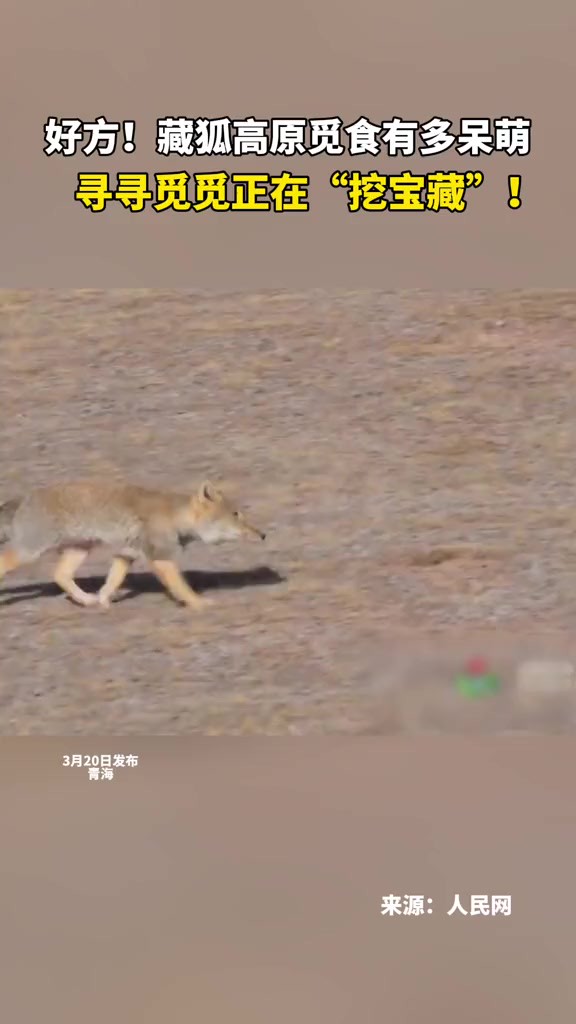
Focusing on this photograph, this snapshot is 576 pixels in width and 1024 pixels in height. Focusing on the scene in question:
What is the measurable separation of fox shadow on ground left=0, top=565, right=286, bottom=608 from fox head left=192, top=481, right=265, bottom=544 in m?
0.17

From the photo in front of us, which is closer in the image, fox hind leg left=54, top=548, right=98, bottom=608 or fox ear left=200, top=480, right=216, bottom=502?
fox hind leg left=54, top=548, right=98, bottom=608

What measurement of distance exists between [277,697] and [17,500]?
1.55 meters

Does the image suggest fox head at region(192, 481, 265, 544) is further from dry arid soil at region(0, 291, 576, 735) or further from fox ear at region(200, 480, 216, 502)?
dry arid soil at region(0, 291, 576, 735)

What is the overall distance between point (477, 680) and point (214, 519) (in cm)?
150

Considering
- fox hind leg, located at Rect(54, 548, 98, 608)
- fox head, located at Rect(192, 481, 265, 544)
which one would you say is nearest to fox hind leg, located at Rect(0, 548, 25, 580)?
fox hind leg, located at Rect(54, 548, 98, 608)

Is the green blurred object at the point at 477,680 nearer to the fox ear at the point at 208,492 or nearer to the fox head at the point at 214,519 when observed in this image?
the fox head at the point at 214,519

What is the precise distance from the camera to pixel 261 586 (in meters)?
7.23

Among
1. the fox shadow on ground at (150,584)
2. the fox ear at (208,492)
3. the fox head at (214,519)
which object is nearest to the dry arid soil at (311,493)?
the fox shadow on ground at (150,584)

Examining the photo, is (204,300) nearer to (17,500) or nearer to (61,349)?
(61,349)

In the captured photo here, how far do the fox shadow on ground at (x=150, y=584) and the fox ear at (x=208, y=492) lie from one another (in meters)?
0.37

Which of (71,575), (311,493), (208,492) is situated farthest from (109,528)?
(311,493)

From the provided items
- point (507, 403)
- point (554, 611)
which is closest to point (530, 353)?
point (507, 403)

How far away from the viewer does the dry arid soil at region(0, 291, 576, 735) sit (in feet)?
22.1

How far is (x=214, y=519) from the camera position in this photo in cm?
724
